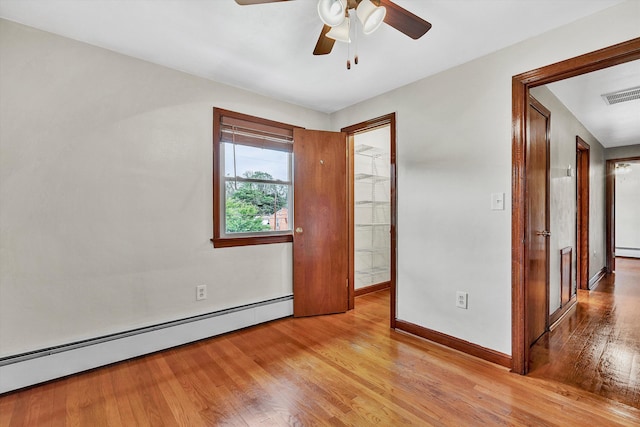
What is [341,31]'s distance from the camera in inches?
63.5

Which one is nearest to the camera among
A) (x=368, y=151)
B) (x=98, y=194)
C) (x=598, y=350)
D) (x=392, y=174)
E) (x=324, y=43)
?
(x=324, y=43)

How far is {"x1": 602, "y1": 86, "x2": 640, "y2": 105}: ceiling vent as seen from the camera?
2.95 metres

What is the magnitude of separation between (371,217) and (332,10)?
3.16m

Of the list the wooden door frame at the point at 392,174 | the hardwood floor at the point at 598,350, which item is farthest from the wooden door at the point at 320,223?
the hardwood floor at the point at 598,350

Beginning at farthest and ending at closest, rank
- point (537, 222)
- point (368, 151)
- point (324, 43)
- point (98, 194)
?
point (368, 151)
point (537, 222)
point (98, 194)
point (324, 43)

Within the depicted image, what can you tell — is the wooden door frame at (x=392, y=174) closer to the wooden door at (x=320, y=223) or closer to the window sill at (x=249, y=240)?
the wooden door at (x=320, y=223)

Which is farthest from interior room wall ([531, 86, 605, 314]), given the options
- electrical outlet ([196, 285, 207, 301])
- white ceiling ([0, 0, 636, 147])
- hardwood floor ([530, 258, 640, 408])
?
electrical outlet ([196, 285, 207, 301])

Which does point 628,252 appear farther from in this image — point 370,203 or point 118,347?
point 118,347

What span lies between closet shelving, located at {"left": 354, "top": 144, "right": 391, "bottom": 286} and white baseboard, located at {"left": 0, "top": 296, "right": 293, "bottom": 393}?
160 centimetres

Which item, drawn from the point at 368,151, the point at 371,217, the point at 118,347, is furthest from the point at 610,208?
the point at 118,347

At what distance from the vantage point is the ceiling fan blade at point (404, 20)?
1.44 m

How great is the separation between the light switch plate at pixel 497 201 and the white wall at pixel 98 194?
234 centimetres

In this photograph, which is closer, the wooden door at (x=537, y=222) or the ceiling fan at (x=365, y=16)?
the ceiling fan at (x=365, y=16)

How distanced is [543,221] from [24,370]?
4189 millimetres
